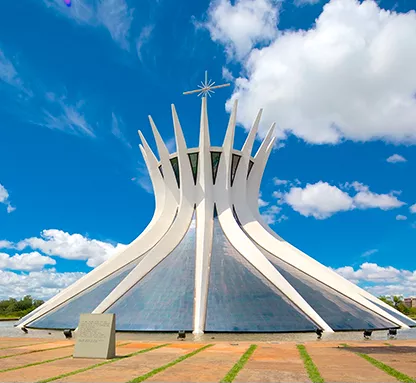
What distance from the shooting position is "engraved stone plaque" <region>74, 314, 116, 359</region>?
10.8 m

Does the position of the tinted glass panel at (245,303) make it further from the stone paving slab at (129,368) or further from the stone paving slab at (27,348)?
the stone paving slab at (129,368)

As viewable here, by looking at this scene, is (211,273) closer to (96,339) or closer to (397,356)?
(96,339)

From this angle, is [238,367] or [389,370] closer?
[389,370]

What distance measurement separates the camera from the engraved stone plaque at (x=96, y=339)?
1084cm

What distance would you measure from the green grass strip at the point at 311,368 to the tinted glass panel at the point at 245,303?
866cm

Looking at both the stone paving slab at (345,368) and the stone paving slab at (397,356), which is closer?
the stone paving slab at (345,368)

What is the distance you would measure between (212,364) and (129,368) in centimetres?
196

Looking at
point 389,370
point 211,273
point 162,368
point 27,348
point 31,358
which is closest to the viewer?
point 389,370

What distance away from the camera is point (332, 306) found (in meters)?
23.3

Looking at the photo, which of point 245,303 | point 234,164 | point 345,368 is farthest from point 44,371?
point 234,164

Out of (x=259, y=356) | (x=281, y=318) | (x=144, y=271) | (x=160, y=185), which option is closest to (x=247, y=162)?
(x=160, y=185)

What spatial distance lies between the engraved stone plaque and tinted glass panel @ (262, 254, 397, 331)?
13.9m

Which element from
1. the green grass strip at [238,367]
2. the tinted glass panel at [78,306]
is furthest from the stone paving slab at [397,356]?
the tinted glass panel at [78,306]

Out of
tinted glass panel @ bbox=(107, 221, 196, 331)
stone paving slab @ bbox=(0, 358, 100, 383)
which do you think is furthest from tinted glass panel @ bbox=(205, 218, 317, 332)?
stone paving slab @ bbox=(0, 358, 100, 383)
